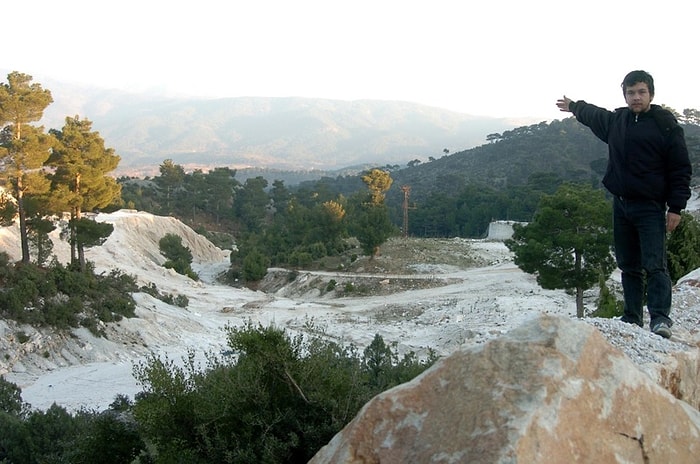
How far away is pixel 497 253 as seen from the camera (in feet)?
133

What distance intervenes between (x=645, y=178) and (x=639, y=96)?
2.04 feet

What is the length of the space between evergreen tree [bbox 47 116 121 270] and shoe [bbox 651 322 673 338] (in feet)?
72.8

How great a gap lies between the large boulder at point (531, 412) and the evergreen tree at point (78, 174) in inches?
892

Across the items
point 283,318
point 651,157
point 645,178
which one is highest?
point 651,157

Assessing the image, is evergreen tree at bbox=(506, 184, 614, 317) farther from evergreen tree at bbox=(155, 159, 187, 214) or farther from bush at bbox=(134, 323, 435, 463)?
evergreen tree at bbox=(155, 159, 187, 214)

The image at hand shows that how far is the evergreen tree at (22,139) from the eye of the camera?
20469 millimetres

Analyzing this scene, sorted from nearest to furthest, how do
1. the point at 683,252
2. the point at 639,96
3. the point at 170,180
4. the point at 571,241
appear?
1. the point at 639,96
2. the point at 683,252
3. the point at 571,241
4. the point at 170,180

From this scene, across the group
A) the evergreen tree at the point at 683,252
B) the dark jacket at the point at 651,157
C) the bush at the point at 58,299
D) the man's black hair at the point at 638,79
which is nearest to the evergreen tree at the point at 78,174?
the bush at the point at 58,299

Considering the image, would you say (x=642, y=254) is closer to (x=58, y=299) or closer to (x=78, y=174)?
(x=58, y=299)

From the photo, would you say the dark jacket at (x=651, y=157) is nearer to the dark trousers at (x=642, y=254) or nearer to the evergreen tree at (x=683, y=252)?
the dark trousers at (x=642, y=254)

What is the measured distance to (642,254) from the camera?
15.3ft

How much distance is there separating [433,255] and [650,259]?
34.3 metres


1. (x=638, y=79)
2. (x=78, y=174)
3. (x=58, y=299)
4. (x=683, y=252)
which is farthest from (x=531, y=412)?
(x=78, y=174)

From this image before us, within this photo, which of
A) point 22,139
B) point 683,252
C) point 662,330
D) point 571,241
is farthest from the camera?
point 22,139
